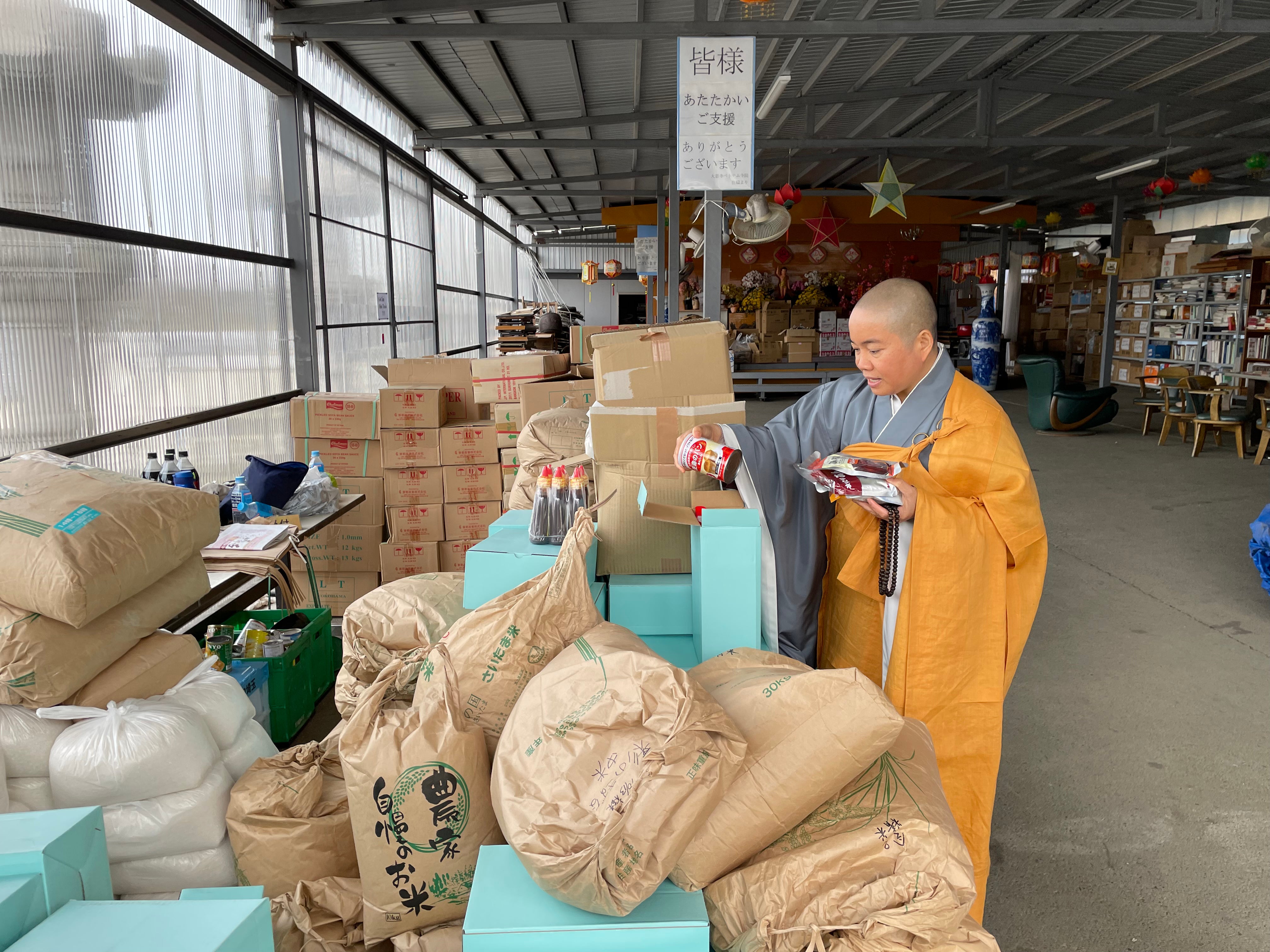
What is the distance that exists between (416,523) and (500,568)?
3.05 meters

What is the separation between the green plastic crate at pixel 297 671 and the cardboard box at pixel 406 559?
1.30 m

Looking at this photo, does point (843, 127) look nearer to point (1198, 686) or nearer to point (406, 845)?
point (1198, 686)

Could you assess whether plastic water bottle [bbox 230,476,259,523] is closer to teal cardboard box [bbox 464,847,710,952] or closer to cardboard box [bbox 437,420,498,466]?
cardboard box [bbox 437,420,498,466]

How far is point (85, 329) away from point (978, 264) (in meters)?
17.3

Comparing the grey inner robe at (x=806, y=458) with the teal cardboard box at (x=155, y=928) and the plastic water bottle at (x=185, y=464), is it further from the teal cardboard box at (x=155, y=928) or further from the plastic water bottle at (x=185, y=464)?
the plastic water bottle at (x=185, y=464)

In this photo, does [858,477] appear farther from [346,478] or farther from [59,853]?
[346,478]

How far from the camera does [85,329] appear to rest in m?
3.35

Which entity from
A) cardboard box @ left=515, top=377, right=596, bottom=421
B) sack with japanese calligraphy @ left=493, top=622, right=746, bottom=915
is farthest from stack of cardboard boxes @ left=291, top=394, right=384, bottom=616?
sack with japanese calligraphy @ left=493, top=622, right=746, bottom=915

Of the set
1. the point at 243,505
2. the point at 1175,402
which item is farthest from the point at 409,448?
the point at 1175,402

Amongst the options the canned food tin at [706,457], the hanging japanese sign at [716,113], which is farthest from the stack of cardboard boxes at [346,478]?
the canned food tin at [706,457]

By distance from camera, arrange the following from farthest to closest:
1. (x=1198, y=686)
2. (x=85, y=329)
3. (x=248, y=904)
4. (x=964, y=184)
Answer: (x=964, y=184) → (x=1198, y=686) → (x=85, y=329) → (x=248, y=904)

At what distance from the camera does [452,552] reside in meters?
5.01

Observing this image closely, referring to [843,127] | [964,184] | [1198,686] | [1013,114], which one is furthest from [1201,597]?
[964,184]

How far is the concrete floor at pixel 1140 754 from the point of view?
90.0 inches
